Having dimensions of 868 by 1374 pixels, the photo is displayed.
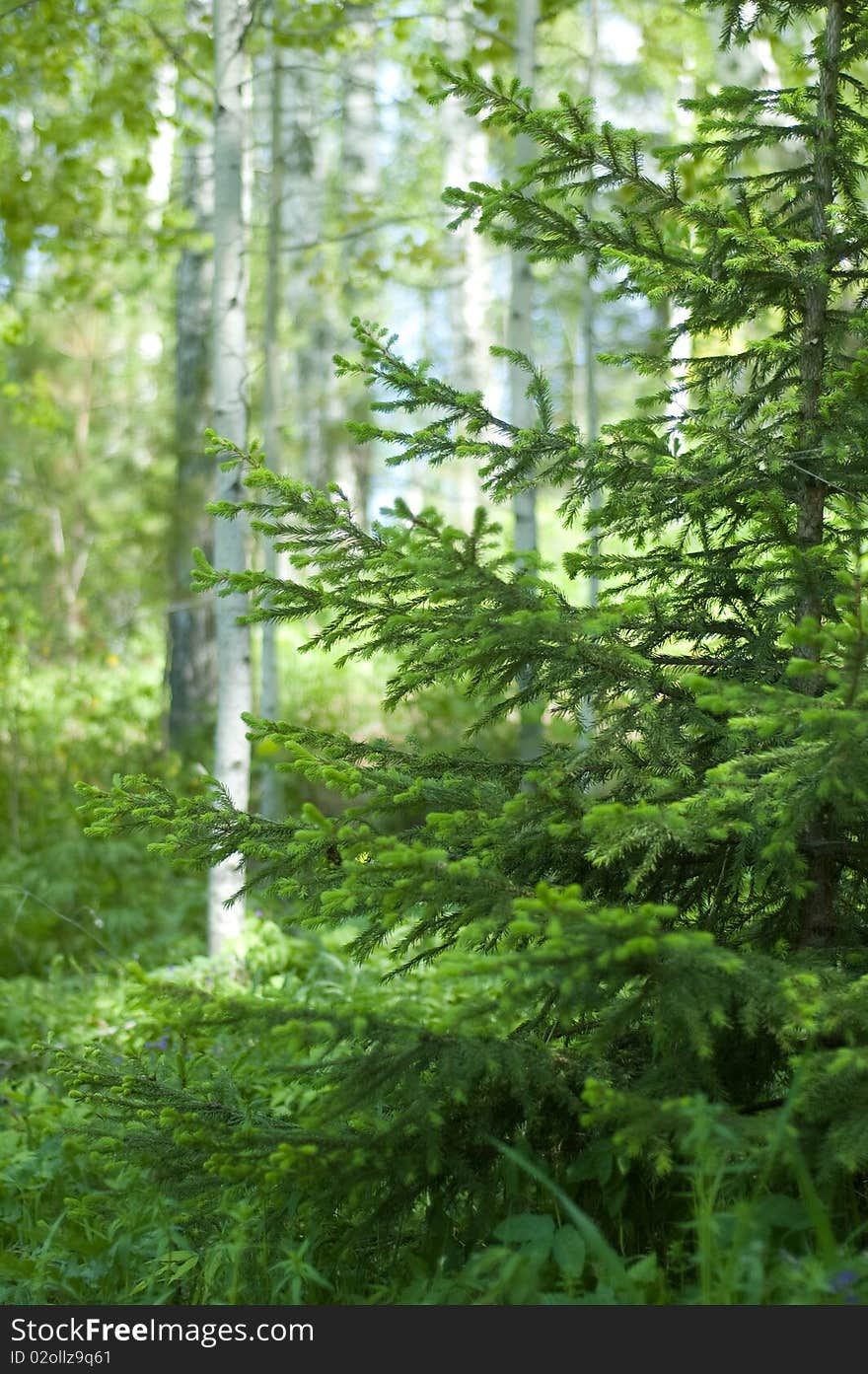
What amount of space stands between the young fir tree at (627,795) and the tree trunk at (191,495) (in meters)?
6.31

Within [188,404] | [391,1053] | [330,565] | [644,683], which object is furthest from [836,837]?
[188,404]

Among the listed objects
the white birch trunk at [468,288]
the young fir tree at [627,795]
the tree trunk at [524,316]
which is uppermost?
the white birch trunk at [468,288]

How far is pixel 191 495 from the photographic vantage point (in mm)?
9203

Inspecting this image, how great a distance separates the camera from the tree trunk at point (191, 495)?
9.26m

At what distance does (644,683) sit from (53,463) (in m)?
11.1

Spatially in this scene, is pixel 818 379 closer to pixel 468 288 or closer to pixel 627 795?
pixel 627 795

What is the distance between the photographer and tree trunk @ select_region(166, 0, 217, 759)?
926cm

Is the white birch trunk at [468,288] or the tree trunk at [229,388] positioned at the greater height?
the white birch trunk at [468,288]

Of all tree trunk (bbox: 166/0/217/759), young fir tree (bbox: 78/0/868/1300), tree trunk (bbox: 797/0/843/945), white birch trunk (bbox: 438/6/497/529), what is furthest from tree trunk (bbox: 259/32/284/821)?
white birch trunk (bbox: 438/6/497/529)

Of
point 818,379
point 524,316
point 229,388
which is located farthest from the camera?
point 524,316

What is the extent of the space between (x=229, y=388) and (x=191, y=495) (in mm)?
3759

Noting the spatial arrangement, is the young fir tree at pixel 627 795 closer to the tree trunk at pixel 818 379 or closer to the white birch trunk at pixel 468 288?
the tree trunk at pixel 818 379

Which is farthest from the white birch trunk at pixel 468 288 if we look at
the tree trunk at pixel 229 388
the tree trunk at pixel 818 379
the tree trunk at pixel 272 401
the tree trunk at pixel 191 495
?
the tree trunk at pixel 818 379

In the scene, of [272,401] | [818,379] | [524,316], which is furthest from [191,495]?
[818,379]
